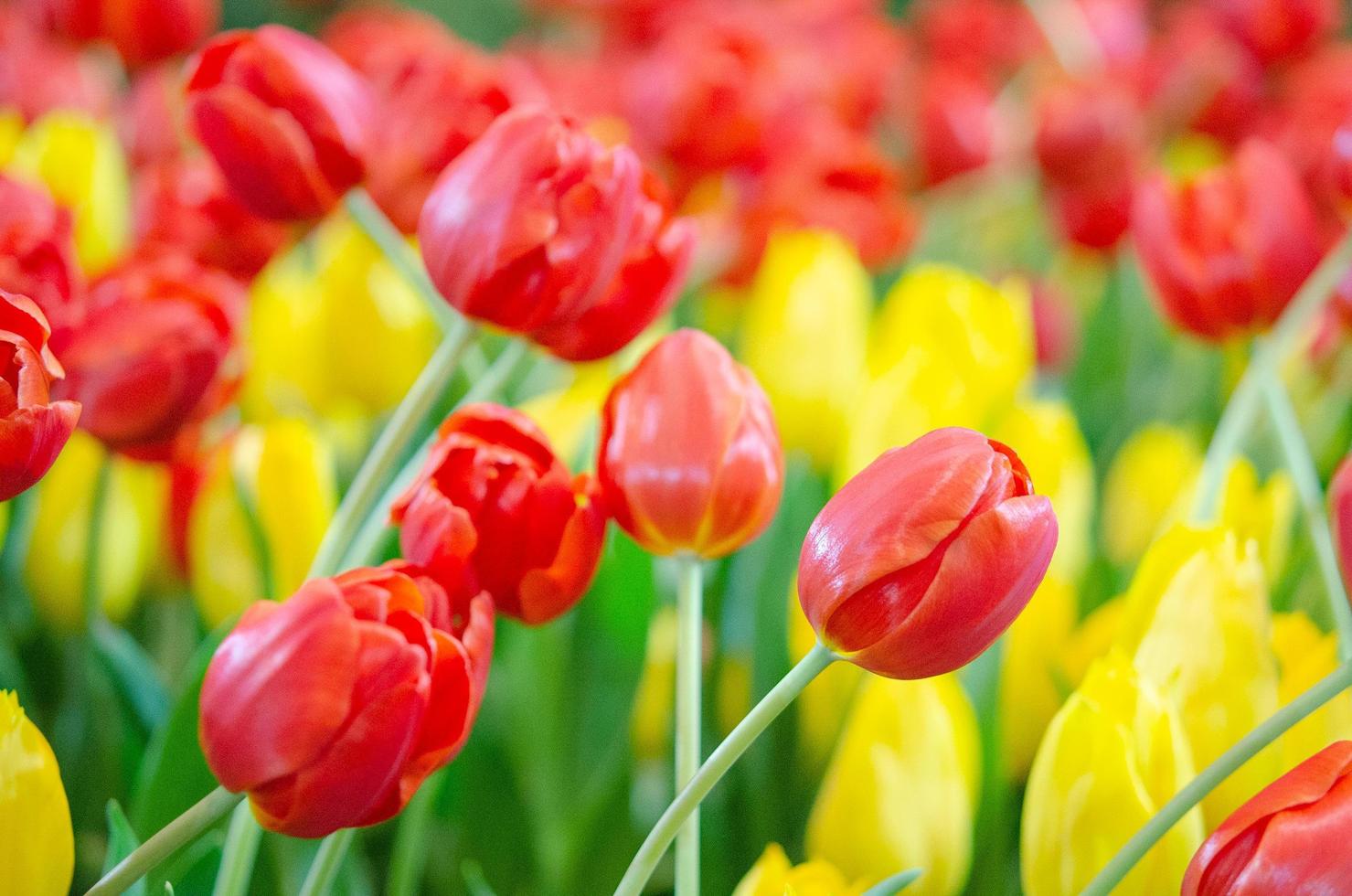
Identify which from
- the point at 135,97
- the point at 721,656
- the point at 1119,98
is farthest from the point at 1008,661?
the point at 135,97

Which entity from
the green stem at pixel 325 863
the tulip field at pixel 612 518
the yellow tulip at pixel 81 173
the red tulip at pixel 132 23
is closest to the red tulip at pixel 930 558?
the tulip field at pixel 612 518

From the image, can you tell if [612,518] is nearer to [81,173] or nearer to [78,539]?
[78,539]

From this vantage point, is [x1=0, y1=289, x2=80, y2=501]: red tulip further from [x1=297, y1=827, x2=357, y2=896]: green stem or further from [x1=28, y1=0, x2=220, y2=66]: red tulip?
[x1=28, y1=0, x2=220, y2=66]: red tulip

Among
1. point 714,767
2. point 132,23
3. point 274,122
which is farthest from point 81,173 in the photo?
point 714,767

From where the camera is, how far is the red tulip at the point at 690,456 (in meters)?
0.28

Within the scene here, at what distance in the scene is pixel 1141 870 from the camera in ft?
0.92

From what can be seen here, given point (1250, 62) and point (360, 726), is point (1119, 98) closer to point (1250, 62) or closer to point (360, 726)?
point (1250, 62)

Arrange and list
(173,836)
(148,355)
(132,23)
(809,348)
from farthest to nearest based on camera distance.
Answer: (132,23) → (809,348) → (148,355) → (173,836)

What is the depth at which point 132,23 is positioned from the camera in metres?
0.60

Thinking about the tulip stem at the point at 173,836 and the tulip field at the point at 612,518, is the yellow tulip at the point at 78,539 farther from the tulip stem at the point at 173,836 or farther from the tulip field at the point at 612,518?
the tulip stem at the point at 173,836

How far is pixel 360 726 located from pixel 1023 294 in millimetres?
440

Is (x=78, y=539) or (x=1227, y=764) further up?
(x=1227, y=764)

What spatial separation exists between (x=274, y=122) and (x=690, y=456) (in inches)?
6.5

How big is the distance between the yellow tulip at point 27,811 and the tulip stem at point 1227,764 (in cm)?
20
